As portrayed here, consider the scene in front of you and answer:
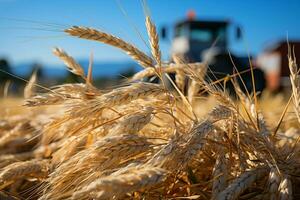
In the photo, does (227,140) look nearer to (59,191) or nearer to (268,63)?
(59,191)

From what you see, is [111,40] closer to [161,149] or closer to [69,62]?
[161,149]

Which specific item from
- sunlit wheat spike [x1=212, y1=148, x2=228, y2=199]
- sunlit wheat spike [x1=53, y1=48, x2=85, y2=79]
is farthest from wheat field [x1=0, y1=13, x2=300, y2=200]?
sunlit wheat spike [x1=53, y1=48, x2=85, y2=79]

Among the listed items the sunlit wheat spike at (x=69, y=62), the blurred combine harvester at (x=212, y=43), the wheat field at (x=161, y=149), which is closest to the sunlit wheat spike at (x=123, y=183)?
the wheat field at (x=161, y=149)

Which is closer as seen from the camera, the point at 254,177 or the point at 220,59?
the point at 254,177

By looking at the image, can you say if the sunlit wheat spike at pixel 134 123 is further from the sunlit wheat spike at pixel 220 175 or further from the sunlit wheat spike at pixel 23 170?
the sunlit wheat spike at pixel 23 170

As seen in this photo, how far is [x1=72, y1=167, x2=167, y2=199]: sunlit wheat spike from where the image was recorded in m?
0.83

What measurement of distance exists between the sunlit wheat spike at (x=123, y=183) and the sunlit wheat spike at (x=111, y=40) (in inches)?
18.3

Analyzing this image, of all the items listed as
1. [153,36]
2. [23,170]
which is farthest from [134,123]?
[23,170]

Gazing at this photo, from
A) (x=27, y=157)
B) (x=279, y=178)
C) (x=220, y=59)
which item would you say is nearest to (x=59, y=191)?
(x=279, y=178)

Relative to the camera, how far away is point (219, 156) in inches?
51.5

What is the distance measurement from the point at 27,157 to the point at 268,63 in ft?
55.6

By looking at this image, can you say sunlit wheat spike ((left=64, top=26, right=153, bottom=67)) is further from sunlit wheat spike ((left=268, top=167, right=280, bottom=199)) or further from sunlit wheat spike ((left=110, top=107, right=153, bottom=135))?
sunlit wheat spike ((left=268, top=167, right=280, bottom=199))

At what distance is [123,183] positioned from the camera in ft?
2.80

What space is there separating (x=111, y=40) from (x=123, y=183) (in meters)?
0.54
